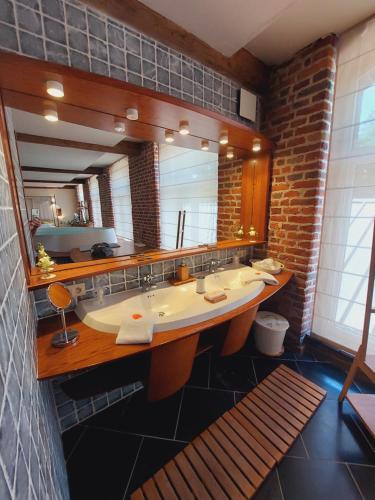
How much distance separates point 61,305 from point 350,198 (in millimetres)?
2105

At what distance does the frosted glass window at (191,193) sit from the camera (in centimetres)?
214

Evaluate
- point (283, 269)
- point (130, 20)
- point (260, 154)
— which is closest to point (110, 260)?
point (130, 20)

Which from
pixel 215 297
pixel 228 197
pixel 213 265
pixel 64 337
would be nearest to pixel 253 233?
pixel 228 197

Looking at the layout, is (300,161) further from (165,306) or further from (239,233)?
(165,306)

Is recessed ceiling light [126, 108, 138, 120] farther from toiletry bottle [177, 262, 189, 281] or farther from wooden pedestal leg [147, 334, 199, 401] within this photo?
wooden pedestal leg [147, 334, 199, 401]

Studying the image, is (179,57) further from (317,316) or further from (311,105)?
(317,316)

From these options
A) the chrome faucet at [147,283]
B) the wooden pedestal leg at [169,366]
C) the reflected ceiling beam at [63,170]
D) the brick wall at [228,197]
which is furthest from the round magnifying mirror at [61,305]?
the brick wall at [228,197]

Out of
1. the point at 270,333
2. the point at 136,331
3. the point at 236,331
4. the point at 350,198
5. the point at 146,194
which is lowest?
the point at 270,333

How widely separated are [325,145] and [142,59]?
4.86 feet

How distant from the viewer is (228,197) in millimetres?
2281

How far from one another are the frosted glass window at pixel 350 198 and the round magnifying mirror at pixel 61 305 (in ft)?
6.54

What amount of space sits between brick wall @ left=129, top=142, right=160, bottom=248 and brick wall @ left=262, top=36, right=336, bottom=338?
1.14 meters

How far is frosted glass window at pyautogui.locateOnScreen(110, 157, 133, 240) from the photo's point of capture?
187cm

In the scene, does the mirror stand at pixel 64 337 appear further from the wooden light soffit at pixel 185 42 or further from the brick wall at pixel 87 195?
the wooden light soffit at pixel 185 42
